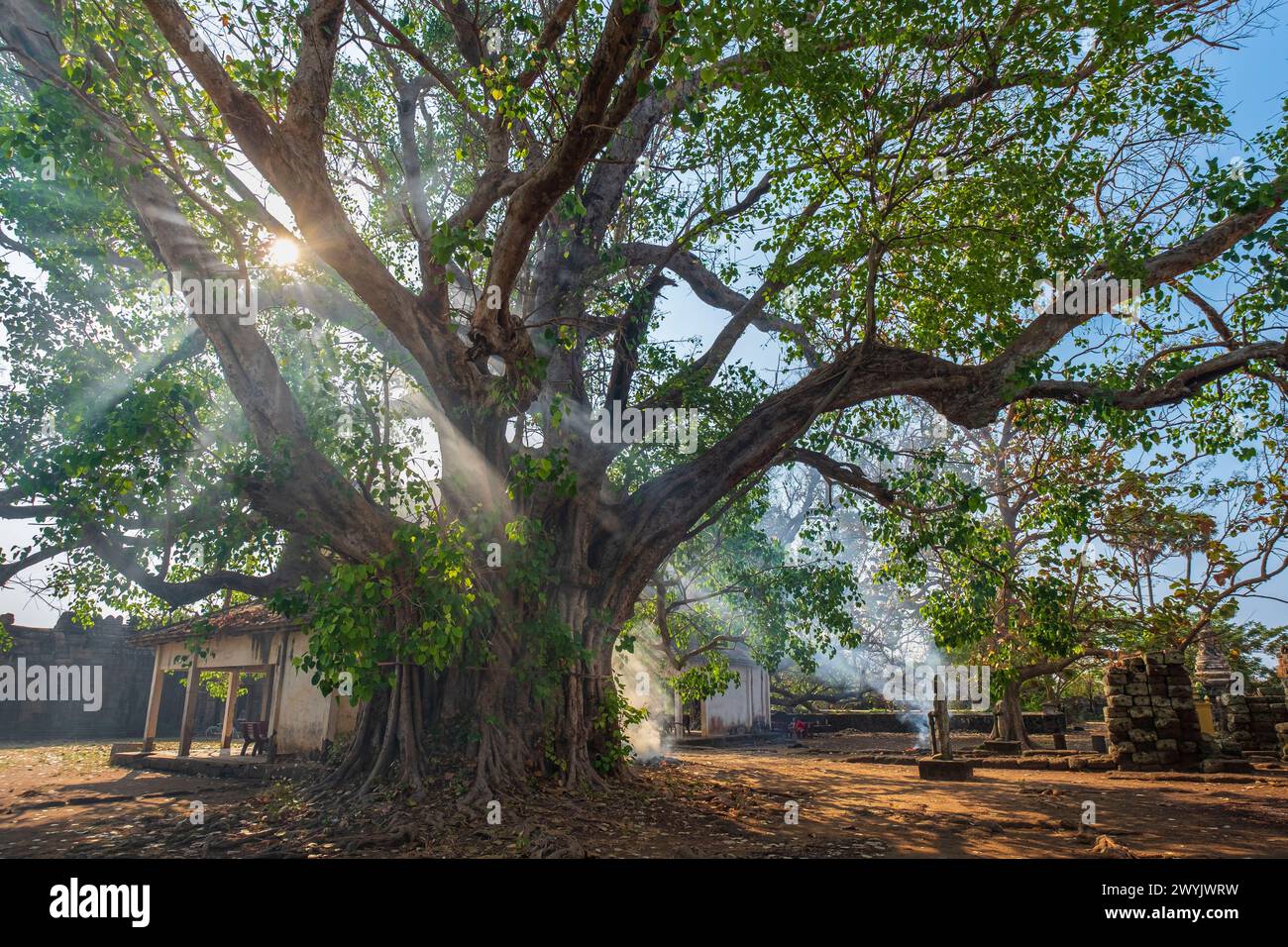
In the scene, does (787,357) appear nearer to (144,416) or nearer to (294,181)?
(294,181)

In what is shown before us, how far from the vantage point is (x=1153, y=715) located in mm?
14438

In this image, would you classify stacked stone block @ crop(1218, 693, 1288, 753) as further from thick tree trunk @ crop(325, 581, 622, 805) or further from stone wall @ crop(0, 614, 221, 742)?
stone wall @ crop(0, 614, 221, 742)

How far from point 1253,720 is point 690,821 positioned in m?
16.6

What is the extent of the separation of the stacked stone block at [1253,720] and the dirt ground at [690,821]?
19.1ft

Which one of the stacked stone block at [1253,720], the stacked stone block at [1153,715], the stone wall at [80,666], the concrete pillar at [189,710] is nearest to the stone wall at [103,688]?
the stone wall at [80,666]

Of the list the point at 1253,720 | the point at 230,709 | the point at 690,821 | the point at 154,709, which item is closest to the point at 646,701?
the point at 230,709

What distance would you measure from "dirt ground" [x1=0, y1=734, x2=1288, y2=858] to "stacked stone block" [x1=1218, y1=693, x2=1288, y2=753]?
19.1 feet

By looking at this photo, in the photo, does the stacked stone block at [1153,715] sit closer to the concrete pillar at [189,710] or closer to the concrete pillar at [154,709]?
the concrete pillar at [189,710]

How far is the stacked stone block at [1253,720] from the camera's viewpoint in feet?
55.7

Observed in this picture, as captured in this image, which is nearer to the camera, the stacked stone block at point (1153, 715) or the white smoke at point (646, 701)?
the stacked stone block at point (1153, 715)

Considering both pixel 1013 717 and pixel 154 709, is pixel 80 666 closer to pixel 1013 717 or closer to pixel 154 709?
pixel 154 709

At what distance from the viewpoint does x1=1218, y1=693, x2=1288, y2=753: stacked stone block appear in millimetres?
16969

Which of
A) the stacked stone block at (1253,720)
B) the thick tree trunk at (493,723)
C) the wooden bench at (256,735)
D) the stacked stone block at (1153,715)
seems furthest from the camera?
the stacked stone block at (1253,720)
